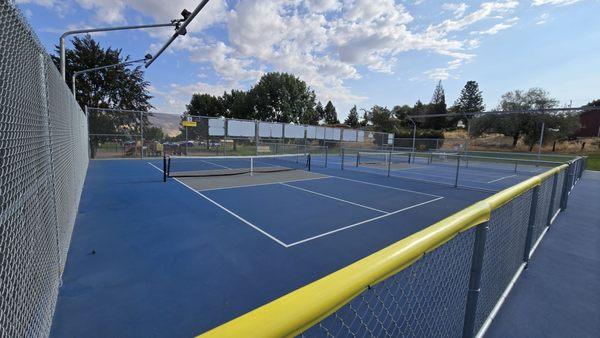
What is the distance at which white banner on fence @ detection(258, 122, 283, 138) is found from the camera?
2684 centimetres

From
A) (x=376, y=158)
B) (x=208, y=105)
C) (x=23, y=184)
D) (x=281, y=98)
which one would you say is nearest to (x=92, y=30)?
(x=23, y=184)

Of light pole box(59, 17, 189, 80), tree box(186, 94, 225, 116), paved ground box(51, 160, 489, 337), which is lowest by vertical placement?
paved ground box(51, 160, 489, 337)

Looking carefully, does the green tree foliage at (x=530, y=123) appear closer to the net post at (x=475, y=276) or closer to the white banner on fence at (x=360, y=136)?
the white banner on fence at (x=360, y=136)

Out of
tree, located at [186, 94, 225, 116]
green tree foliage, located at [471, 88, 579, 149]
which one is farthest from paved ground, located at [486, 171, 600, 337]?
tree, located at [186, 94, 225, 116]

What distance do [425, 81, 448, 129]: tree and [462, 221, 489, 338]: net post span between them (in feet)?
268

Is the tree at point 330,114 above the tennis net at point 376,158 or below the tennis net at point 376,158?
above

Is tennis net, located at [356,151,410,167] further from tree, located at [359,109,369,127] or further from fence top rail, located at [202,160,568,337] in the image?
tree, located at [359,109,369,127]

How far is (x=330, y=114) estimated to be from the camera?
101 metres

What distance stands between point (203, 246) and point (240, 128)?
20990 mm

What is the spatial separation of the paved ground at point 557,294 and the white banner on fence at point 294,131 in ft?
82.6

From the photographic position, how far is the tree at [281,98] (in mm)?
47250

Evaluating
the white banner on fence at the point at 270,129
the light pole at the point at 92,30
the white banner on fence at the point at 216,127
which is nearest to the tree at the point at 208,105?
the white banner on fence at the point at 270,129

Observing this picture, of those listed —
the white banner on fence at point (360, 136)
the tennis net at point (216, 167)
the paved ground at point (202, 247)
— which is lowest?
the paved ground at point (202, 247)

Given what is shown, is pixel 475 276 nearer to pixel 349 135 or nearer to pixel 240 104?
pixel 349 135
